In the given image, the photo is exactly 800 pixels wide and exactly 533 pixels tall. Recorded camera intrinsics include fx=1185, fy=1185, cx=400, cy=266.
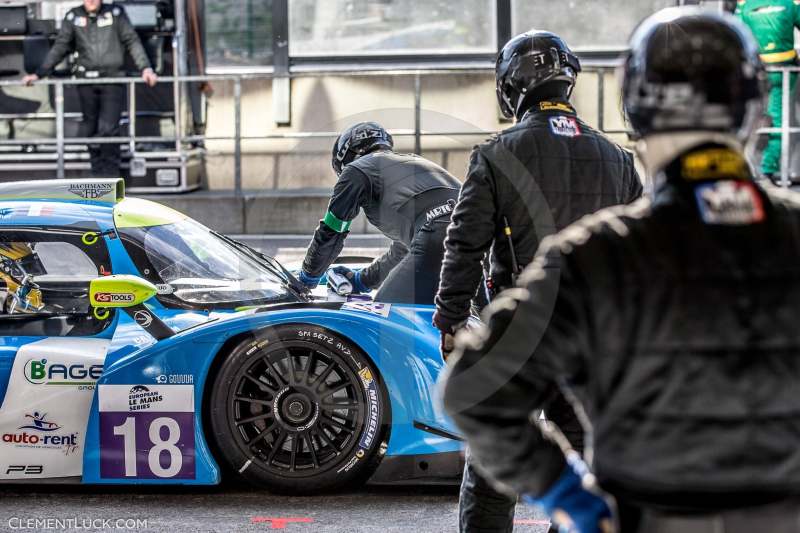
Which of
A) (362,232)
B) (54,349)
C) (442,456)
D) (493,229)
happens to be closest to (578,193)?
(493,229)

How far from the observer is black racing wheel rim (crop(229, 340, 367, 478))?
525cm

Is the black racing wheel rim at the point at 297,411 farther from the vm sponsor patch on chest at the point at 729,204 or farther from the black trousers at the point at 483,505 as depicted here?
the vm sponsor patch on chest at the point at 729,204

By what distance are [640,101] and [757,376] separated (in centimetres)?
56

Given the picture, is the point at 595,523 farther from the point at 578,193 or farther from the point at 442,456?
the point at 442,456

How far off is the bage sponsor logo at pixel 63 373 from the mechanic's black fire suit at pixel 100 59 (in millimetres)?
7518

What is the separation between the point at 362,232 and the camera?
11477 millimetres

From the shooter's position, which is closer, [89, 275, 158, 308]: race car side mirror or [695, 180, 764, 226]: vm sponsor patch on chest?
[695, 180, 764, 226]: vm sponsor patch on chest

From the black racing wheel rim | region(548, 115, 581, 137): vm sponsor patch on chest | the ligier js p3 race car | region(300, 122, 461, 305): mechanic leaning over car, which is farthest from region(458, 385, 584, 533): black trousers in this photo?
region(300, 122, 461, 305): mechanic leaning over car

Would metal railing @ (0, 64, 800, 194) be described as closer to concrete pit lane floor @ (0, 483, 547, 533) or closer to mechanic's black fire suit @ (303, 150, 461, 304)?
mechanic's black fire suit @ (303, 150, 461, 304)

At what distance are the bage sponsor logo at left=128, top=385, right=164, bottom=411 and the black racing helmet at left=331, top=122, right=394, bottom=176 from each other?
2.14 m

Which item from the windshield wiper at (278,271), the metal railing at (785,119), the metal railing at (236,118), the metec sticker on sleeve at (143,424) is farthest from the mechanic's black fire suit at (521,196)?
the metal railing at (785,119)

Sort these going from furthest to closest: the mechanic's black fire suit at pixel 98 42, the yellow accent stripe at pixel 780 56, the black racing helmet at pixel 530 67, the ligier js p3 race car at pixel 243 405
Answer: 1. the mechanic's black fire suit at pixel 98 42
2. the yellow accent stripe at pixel 780 56
3. the ligier js p3 race car at pixel 243 405
4. the black racing helmet at pixel 530 67

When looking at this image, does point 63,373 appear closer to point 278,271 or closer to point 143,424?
point 143,424

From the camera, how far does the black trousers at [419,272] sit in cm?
632
